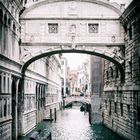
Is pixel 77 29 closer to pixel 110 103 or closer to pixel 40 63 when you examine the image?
pixel 110 103

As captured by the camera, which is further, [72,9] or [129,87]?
[72,9]

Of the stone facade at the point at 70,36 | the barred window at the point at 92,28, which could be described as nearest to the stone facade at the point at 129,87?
the stone facade at the point at 70,36

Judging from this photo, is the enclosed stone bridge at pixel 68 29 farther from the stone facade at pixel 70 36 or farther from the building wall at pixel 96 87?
the building wall at pixel 96 87

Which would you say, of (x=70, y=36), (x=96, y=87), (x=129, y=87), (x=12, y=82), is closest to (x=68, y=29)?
(x=70, y=36)

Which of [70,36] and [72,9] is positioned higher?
[72,9]

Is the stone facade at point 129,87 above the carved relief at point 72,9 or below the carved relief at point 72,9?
below

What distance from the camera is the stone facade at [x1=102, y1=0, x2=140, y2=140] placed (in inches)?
760

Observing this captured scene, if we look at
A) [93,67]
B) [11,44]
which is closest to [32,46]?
[11,44]

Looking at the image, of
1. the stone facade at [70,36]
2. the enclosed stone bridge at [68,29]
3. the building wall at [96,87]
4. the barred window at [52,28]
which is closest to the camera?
the stone facade at [70,36]

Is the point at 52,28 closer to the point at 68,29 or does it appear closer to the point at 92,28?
the point at 68,29

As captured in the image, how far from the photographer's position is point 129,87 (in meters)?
20.9

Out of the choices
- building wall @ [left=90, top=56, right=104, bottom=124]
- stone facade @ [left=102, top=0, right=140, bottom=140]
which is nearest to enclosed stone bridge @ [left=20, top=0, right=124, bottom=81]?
stone facade @ [left=102, top=0, right=140, bottom=140]

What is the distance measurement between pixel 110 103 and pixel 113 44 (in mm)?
7020

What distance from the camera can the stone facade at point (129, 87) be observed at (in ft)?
63.3
